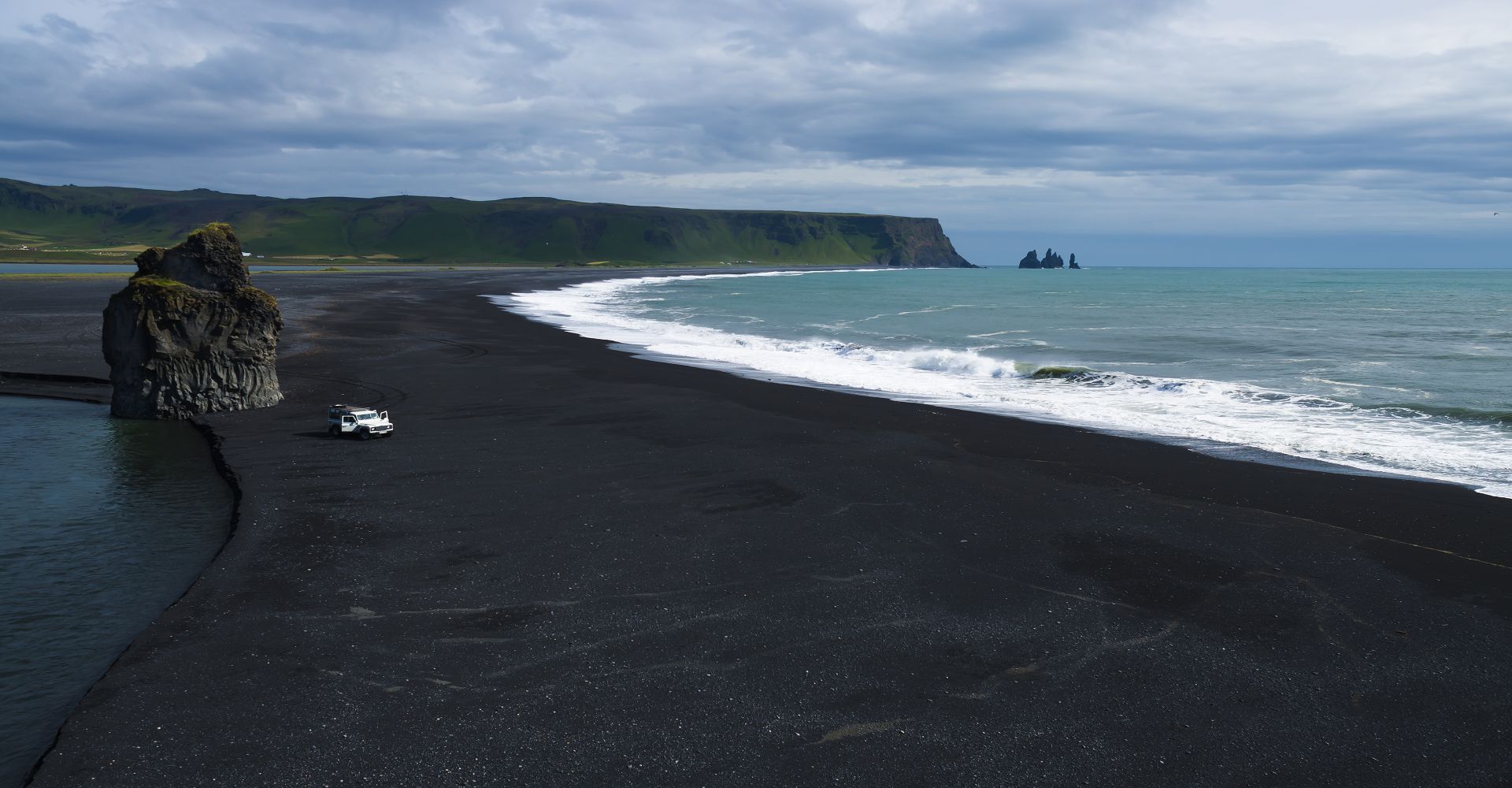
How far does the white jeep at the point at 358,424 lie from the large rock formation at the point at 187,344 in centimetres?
505

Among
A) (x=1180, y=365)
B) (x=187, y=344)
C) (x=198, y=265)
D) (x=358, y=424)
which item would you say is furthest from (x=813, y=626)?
(x=1180, y=365)

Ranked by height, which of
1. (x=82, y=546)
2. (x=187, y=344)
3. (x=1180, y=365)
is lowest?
(x=82, y=546)

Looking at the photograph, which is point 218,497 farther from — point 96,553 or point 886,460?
point 886,460

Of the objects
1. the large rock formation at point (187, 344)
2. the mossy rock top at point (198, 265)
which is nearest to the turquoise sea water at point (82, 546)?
the large rock formation at point (187, 344)

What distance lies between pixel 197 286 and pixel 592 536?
1595 cm

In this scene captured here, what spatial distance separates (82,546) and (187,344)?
33.3 feet

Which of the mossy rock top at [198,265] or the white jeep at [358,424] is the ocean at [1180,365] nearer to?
the white jeep at [358,424]

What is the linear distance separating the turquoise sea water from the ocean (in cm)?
1705

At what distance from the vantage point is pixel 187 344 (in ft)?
66.2

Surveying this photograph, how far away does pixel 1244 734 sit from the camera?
715 cm

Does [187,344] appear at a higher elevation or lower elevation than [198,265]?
lower

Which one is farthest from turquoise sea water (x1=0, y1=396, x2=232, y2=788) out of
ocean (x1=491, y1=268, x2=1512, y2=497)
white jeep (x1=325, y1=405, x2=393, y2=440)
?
ocean (x1=491, y1=268, x2=1512, y2=497)

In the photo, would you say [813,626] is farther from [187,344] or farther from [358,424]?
[187,344]

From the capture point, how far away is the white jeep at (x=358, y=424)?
56.1 feet
